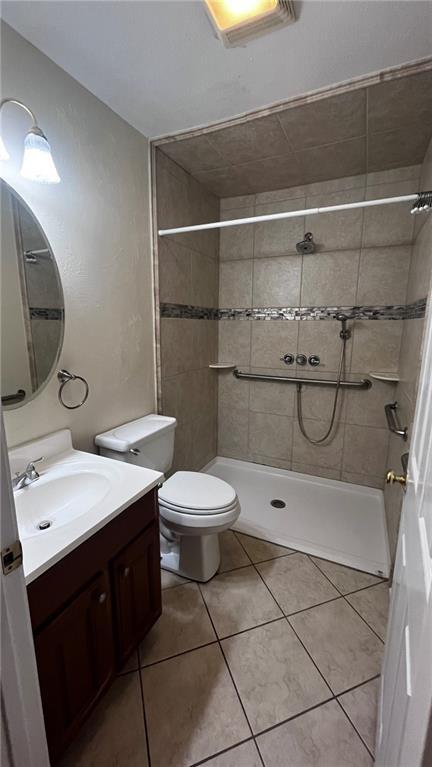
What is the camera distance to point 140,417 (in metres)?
1.90

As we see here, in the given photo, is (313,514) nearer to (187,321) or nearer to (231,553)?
(231,553)

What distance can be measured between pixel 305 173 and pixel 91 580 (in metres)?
2.57

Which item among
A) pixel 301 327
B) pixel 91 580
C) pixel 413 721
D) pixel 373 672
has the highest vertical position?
pixel 301 327

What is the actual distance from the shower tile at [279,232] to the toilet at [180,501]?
161 cm

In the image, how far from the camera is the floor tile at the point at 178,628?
1338mm

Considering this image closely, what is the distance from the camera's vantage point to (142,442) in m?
1.60

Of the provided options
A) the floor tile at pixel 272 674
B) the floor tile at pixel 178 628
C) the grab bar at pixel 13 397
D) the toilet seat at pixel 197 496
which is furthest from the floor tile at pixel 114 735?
the grab bar at pixel 13 397

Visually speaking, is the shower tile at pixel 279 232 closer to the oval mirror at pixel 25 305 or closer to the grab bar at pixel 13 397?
the oval mirror at pixel 25 305

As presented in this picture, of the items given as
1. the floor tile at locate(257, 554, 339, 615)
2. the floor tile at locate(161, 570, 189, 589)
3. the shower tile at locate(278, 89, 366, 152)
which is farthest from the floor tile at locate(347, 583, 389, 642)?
the shower tile at locate(278, 89, 366, 152)

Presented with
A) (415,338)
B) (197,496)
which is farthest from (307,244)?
(197,496)

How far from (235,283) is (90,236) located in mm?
1439

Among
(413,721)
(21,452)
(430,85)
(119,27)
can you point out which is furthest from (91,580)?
(430,85)

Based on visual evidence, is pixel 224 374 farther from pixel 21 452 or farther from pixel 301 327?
pixel 21 452

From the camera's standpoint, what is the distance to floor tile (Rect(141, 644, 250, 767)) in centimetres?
104
